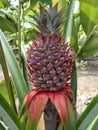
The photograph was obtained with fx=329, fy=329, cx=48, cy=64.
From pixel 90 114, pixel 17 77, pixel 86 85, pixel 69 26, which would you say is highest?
pixel 69 26

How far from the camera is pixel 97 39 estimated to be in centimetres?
121

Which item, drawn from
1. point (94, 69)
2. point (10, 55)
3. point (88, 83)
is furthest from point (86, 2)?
point (94, 69)

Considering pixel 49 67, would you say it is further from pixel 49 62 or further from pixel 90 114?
pixel 90 114

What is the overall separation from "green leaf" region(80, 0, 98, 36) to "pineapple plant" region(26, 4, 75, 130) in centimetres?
54

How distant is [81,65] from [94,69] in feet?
0.52

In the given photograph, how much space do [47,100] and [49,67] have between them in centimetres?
7

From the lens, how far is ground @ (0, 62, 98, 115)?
238 cm

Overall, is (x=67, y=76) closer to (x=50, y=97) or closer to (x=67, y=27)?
(x=50, y=97)

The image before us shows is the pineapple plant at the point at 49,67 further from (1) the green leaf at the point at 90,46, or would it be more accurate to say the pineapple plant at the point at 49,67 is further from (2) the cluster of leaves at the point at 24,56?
(1) the green leaf at the point at 90,46

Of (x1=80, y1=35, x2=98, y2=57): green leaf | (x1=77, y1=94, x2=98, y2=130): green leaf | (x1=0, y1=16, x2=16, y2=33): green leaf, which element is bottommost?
(x1=77, y1=94, x2=98, y2=130): green leaf

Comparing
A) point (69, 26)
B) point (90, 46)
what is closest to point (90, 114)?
point (69, 26)

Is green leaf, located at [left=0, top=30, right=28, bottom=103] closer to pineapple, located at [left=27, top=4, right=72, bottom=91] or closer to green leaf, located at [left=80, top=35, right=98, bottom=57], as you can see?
pineapple, located at [left=27, top=4, right=72, bottom=91]

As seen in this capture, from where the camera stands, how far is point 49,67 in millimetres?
748

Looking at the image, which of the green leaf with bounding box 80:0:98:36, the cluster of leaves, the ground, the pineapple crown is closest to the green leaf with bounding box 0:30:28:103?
the cluster of leaves
